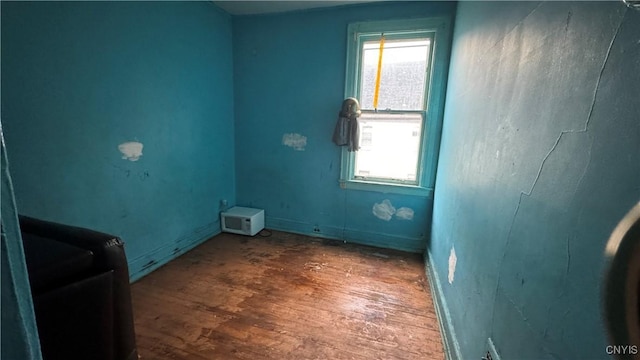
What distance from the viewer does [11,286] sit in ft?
1.15

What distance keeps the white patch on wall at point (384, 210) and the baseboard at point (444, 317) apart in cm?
64

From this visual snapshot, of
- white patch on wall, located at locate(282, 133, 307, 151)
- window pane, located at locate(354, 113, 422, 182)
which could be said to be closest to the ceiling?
window pane, located at locate(354, 113, 422, 182)

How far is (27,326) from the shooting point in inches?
14.6

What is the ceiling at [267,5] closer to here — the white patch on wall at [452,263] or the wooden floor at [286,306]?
the white patch on wall at [452,263]

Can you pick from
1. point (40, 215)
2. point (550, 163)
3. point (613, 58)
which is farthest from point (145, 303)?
point (613, 58)

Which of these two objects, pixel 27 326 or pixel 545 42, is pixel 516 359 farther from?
pixel 27 326

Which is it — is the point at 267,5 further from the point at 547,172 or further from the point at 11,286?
the point at 11,286

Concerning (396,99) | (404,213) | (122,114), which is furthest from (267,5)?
(404,213)

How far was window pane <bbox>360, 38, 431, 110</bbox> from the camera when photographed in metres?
2.54

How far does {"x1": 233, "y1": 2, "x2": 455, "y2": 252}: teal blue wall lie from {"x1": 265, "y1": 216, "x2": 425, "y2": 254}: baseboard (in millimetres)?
11

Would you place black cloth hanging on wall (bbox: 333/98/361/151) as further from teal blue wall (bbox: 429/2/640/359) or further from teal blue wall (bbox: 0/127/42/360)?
teal blue wall (bbox: 0/127/42/360)

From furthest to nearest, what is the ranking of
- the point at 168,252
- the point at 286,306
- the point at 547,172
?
the point at 168,252 → the point at 286,306 → the point at 547,172

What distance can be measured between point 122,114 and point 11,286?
2022 millimetres

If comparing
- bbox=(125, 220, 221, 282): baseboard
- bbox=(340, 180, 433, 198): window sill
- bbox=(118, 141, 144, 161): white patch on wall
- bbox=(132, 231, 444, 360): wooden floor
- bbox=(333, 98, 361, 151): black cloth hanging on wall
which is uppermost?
bbox=(333, 98, 361, 151): black cloth hanging on wall
